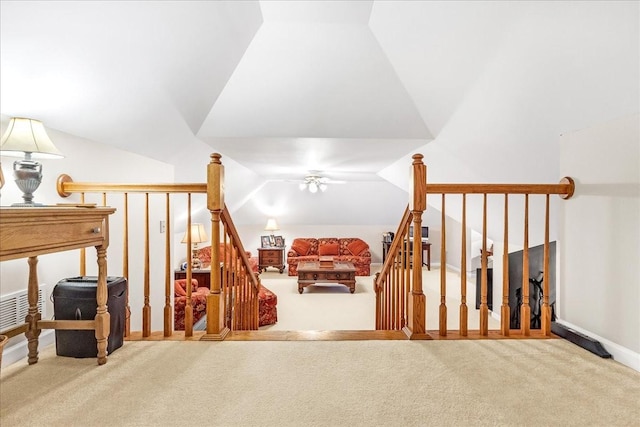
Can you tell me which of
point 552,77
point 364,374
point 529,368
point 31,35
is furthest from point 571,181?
point 31,35

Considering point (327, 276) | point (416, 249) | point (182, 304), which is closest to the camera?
point (416, 249)

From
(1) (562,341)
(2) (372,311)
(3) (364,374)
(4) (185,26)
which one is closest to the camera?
(3) (364,374)

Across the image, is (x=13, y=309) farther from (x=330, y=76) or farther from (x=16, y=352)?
(x=330, y=76)

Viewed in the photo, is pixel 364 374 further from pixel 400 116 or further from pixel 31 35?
pixel 400 116

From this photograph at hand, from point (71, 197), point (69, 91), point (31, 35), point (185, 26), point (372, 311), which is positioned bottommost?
point (372, 311)

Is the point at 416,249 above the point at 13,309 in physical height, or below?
above

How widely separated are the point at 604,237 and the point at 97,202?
3271 mm

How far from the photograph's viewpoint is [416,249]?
191 cm

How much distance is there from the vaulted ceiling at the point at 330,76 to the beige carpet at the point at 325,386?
4.25 ft

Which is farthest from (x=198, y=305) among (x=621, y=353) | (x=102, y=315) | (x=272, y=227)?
(x=272, y=227)

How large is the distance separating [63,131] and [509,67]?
113 inches

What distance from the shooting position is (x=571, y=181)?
194 cm

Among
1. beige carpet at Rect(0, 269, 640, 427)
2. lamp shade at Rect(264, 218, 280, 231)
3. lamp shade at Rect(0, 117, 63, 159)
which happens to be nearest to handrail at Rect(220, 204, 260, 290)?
beige carpet at Rect(0, 269, 640, 427)

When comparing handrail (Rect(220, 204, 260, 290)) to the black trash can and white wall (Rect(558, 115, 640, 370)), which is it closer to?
the black trash can
